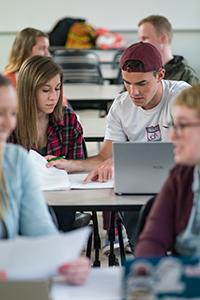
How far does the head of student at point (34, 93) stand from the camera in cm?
320

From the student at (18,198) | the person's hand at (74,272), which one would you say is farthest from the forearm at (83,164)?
the person's hand at (74,272)

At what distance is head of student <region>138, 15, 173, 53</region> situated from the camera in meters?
4.89

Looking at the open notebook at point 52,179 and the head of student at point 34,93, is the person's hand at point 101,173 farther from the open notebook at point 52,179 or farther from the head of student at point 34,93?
the head of student at point 34,93

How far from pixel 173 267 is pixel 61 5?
7688 millimetres

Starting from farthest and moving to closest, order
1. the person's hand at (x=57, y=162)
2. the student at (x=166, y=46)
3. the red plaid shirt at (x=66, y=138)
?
the student at (x=166, y=46) → the red plaid shirt at (x=66, y=138) → the person's hand at (x=57, y=162)

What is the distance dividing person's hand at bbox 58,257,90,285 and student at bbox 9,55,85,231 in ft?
4.25

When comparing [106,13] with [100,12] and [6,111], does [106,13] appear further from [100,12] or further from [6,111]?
[6,111]

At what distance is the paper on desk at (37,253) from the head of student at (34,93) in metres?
1.46

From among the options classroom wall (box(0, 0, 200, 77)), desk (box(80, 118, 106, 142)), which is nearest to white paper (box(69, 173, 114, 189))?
desk (box(80, 118, 106, 142))

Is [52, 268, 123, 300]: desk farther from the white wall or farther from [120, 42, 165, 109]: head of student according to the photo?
the white wall

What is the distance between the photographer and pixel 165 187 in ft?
6.70

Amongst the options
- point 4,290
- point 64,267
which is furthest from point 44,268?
point 4,290

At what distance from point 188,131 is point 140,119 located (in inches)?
58.5

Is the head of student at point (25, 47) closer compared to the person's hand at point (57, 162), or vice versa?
the person's hand at point (57, 162)
